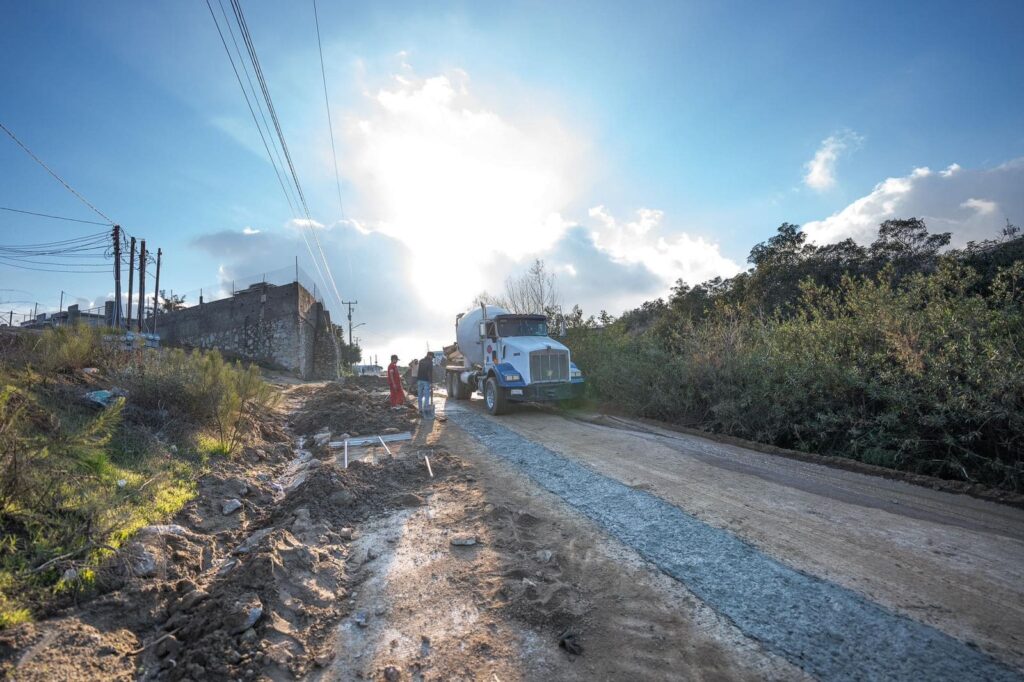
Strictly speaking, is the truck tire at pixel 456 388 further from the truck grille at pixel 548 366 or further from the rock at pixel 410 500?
the rock at pixel 410 500

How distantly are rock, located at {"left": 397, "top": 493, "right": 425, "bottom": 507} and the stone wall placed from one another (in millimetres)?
24260

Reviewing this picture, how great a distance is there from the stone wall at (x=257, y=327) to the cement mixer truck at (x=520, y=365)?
17104mm

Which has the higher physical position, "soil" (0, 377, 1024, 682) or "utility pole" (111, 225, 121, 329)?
"utility pole" (111, 225, 121, 329)

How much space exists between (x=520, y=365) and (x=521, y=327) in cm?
160

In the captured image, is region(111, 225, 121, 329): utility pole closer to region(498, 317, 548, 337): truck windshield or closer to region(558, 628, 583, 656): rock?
region(498, 317, 548, 337): truck windshield

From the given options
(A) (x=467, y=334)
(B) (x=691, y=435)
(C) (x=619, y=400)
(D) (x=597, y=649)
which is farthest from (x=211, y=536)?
(A) (x=467, y=334)

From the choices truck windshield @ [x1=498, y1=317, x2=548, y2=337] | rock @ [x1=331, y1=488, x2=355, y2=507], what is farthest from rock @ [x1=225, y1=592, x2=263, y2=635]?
truck windshield @ [x1=498, y1=317, x2=548, y2=337]

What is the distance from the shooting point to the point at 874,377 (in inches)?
257

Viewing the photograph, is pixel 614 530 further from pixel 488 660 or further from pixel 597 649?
pixel 488 660

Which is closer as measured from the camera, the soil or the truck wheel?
the soil

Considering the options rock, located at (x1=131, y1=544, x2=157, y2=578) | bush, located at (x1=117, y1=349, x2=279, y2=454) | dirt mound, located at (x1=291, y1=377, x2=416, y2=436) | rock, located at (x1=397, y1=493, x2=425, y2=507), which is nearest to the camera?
rock, located at (x1=131, y1=544, x2=157, y2=578)

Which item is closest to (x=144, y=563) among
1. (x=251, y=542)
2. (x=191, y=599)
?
(x=191, y=599)

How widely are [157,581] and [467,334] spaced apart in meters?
12.4

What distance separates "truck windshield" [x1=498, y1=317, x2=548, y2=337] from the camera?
12.8m
